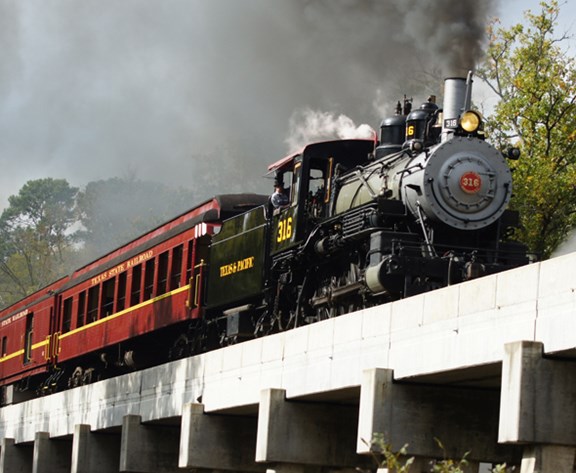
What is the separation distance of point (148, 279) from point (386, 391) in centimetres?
1218

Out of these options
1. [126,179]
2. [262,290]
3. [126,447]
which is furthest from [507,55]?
[126,179]

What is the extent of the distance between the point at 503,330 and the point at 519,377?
2.59ft

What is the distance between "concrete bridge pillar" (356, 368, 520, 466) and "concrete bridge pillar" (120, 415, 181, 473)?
26.7 ft

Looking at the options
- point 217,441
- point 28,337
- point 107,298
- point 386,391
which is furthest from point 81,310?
point 386,391

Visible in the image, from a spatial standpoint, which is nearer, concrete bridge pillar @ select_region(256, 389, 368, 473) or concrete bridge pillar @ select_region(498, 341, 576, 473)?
concrete bridge pillar @ select_region(498, 341, 576, 473)

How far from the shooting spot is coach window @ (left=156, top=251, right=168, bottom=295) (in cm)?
2461

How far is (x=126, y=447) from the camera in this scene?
2142 centimetres

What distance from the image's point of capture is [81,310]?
29.4 meters

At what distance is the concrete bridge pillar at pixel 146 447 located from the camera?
70.2ft

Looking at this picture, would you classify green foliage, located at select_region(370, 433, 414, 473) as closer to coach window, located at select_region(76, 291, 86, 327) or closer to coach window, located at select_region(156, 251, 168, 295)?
coach window, located at select_region(156, 251, 168, 295)

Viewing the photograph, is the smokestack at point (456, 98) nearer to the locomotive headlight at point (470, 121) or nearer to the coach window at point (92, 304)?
the locomotive headlight at point (470, 121)

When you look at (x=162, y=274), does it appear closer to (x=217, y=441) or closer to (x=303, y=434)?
(x=217, y=441)

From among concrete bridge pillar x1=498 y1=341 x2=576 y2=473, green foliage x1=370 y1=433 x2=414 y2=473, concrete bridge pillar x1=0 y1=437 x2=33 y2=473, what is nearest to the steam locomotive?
green foliage x1=370 y1=433 x2=414 y2=473

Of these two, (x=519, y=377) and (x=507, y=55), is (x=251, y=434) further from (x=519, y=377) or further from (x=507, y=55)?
(x=507, y=55)
